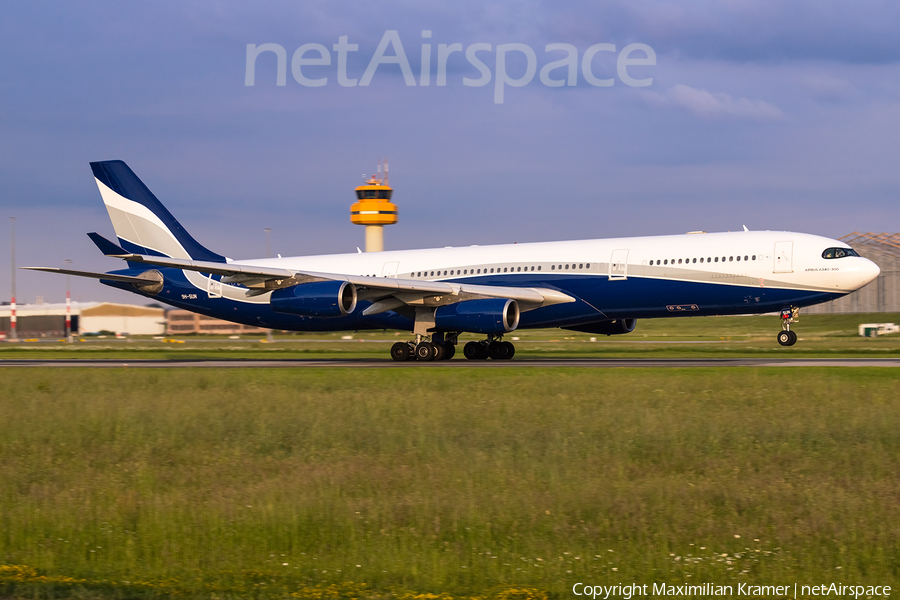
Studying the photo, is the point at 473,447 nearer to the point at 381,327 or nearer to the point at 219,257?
the point at 381,327

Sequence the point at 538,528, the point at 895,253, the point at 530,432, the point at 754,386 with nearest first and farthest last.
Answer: the point at 538,528, the point at 530,432, the point at 754,386, the point at 895,253

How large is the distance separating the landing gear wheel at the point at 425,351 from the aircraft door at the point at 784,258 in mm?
12402

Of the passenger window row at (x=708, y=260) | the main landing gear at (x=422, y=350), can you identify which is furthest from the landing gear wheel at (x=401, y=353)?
the passenger window row at (x=708, y=260)

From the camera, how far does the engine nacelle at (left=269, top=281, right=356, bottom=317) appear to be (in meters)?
31.3

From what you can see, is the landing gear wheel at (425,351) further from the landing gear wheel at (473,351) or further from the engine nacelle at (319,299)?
the engine nacelle at (319,299)

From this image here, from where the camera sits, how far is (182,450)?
13.5m

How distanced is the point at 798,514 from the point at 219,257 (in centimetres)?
3431

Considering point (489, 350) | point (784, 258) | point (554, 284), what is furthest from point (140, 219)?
point (784, 258)

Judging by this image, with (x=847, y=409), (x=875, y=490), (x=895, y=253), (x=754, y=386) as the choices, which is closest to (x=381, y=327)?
(x=754, y=386)

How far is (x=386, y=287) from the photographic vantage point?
31906 mm

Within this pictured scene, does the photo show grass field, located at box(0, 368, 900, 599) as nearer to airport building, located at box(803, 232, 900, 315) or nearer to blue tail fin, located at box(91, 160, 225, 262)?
blue tail fin, located at box(91, 160, 225, 262)

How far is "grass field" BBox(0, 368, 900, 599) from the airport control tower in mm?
78833

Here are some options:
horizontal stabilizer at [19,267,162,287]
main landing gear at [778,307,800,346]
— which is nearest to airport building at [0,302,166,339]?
horizontal stabilizer at [19,267,162,287]

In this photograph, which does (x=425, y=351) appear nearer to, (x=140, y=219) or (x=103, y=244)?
(x=103, y=244)
